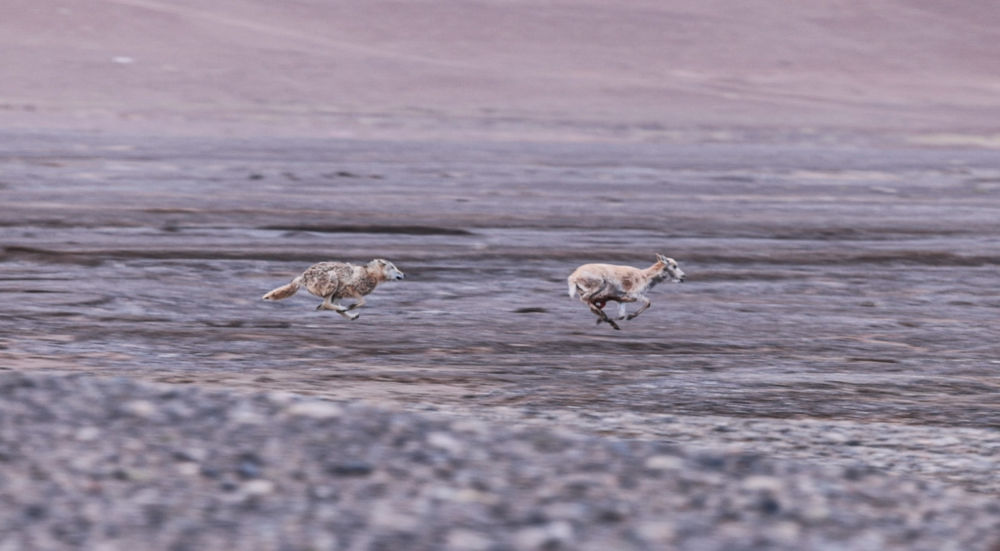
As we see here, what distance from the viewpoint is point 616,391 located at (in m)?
7.61

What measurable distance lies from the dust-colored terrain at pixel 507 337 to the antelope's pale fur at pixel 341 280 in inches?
6.3

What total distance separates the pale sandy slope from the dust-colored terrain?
1207cm

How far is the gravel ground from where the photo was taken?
4.97 meters

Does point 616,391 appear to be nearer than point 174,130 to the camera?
Yes

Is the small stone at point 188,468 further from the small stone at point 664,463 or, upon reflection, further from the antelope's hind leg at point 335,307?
the antelope's hind leg at point 335,307

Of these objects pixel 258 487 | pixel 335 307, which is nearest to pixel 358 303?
pixel 335 307

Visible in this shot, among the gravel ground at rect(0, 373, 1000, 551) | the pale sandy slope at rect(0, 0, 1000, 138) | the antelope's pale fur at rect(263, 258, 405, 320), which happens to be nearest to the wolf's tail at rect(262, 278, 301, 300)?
the antelope's pale fur at rect(263, 258, 405, 320)

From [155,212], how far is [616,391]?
36.6ft

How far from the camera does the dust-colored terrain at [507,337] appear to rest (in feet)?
17.3

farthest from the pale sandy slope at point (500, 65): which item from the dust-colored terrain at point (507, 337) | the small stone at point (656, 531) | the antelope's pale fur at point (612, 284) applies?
the small stone at point (656, 531)

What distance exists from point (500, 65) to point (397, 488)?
202 ft

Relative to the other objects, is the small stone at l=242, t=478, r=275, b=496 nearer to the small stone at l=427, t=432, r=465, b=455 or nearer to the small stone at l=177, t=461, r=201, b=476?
the small stone at l=177, t=461, r=201, b=476

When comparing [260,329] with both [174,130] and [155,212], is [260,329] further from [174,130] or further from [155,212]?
[174,130]

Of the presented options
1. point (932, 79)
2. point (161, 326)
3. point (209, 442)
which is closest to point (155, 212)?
point (161, 326)
